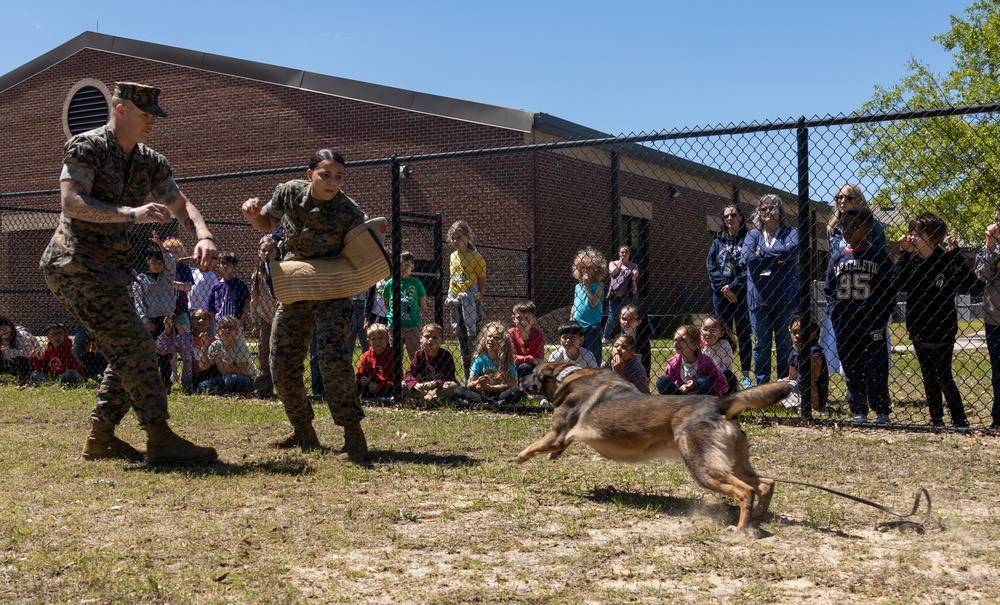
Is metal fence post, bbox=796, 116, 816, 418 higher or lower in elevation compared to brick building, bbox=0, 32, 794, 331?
lower

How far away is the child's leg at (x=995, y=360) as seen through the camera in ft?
21.5

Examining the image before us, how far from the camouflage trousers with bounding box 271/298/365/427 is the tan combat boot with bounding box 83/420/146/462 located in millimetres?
982

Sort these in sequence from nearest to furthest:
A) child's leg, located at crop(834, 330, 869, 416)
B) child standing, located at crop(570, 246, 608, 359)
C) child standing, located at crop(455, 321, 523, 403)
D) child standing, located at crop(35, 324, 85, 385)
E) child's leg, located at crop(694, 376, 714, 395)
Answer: child's leg, located at crop(834, 330, 869, 416), child's leg, located at crop(694, 376, 714, 395), child standing, located at crop(455, 321, 523, 403), child standing, located at crop(570, 246, 608, 359), child standing, located at crop(35, 324, 85, 385)

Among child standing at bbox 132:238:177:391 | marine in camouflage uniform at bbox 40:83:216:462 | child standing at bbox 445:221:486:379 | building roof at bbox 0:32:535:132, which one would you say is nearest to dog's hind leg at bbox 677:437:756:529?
marine in camouflage uniform at bbox 40:83:216:462

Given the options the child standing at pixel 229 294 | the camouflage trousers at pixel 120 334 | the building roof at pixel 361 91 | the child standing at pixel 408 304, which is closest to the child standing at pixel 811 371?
the child standing at pixel 408 304

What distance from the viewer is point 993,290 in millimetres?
6605

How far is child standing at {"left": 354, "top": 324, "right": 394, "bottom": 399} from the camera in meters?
8.52

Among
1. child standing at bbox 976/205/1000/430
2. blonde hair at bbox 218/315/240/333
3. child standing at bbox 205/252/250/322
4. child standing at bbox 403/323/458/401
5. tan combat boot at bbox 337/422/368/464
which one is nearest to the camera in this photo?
tan combat boot at bbox 337/422/368/464

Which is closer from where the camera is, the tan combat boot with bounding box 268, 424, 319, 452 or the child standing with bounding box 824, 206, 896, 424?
the tan combat boot with bounding box 268, 424, 319, 452

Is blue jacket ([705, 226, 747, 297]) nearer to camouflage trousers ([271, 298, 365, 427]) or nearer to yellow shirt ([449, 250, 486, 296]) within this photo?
yellow shirt ([449, 250, 486, 296])

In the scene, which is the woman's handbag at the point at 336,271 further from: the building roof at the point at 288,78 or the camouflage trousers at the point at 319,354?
the building roof at the point at 288,78

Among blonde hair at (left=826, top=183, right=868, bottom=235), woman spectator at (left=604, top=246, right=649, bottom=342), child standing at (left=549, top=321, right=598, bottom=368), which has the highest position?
blonde hair at (left=826, top=183, right=868, bottom=235)

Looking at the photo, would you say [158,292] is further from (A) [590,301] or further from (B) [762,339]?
(B) [762,339]

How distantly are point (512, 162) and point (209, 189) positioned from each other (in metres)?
7.93
